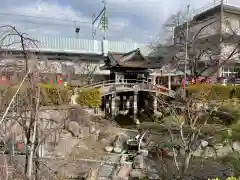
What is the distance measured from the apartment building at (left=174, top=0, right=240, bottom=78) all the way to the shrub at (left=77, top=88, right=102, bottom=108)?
11289 millimetres

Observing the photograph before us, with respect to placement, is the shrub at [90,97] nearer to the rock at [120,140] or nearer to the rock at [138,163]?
the rock at [120,140]

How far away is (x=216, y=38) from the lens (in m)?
29.2

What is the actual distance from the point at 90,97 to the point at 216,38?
52.6 ft

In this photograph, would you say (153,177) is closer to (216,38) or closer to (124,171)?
(124,171)

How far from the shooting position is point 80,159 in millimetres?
12320

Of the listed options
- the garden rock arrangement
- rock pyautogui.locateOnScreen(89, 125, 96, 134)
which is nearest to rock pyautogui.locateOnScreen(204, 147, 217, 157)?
the garden rock arrangement

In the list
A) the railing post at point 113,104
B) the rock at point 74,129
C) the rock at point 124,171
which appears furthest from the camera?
the railing post at point 113,104

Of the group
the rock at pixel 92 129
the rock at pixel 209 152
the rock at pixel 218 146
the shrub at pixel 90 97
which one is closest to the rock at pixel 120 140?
the rock at pixel 92 129

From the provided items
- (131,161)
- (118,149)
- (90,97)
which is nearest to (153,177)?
(131,161)

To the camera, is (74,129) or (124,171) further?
(74,129)

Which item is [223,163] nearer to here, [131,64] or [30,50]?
[30,50]

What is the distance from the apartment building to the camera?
28.0 meters

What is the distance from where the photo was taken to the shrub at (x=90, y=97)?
21.7 meters

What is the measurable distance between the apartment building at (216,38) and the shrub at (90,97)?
11.3 m
